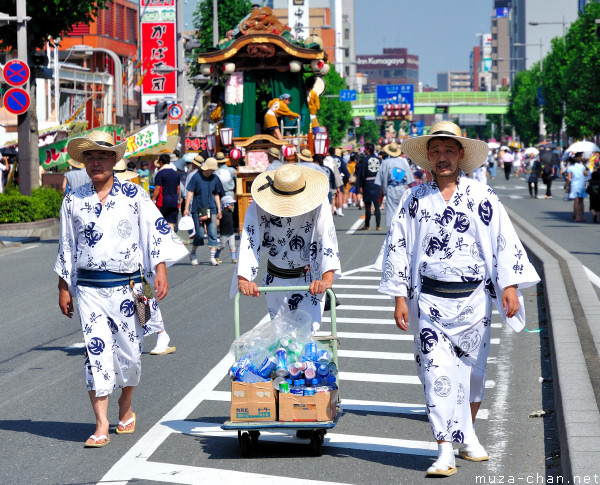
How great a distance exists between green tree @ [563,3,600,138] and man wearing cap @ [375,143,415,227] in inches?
1503

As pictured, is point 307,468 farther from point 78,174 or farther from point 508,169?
point 508,169

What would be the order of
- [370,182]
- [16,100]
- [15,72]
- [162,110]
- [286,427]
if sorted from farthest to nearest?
1. [162,110]
2. [370,182]
3. [16,100]
4. [15,72]
5. [286,427]

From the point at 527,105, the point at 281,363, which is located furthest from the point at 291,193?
the point at 527,105

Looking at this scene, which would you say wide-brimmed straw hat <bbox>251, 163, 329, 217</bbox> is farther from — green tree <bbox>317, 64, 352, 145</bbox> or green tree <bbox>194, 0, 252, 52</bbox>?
green tree <bbox>317, 64, 352, 145</bbox>

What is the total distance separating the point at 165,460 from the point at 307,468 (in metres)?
0.82

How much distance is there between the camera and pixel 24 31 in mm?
24453

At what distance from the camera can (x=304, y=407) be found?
6051 mm

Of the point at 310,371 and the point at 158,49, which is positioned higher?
the point at 158,49

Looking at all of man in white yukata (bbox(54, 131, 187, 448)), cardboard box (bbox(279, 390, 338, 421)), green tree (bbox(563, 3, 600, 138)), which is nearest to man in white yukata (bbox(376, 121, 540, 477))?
cardboard box (bbox(279, 390, 338, 421))

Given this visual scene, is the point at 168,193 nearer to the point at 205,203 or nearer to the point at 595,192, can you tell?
the point at 205,203

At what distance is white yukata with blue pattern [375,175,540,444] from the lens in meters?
5.79

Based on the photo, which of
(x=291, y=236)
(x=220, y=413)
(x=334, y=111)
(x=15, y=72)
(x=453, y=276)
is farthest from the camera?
(x=334, y=111)

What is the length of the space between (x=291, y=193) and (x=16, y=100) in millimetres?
17606

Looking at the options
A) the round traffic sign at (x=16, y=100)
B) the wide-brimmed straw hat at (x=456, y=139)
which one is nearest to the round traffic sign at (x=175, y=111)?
the round traffic sign at (x=16, y=100)
